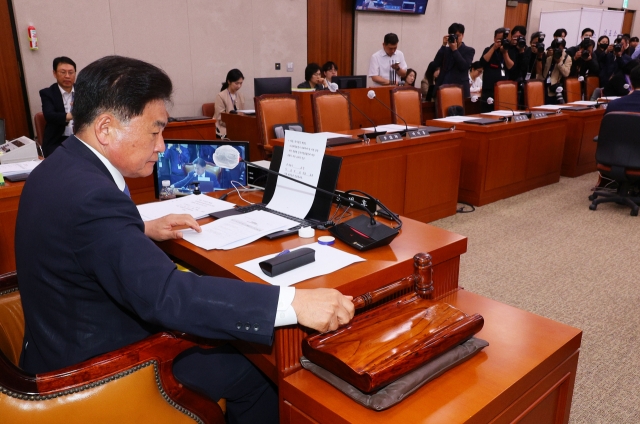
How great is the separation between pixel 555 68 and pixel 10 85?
23.0 ft

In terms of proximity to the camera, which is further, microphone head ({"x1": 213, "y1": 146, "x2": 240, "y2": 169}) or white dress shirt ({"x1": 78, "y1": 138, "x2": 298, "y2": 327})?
microphone head ({"x1": 213, "y1": 146, "x2": 240, "y2": 169})

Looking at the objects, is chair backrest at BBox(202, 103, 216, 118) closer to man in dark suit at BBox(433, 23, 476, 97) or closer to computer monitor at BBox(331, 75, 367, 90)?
computer monitor at BBox(331, 75, 367, 90)

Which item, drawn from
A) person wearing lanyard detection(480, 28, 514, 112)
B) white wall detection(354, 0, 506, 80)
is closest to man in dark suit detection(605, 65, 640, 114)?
person wearing lanyard detection(480, 28, 514, 112)

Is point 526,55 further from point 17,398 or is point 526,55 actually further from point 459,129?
point 17,398

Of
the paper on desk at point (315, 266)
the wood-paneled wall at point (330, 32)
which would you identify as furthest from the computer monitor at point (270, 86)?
the paper on desk at point (315, 266)

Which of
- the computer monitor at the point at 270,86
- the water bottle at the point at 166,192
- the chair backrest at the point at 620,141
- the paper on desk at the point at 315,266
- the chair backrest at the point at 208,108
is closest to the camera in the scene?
the paper on desk at the point at 315,266

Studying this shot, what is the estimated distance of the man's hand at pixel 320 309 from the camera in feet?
3.27

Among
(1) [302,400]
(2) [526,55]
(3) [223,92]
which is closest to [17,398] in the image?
(1) [302,400]

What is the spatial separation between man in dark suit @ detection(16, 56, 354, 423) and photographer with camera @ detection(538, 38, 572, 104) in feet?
22.8

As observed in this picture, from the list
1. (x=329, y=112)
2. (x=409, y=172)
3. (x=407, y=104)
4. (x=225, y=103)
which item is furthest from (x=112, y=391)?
(x=225, y=103)

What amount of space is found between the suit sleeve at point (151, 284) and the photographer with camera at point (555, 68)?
7007mm

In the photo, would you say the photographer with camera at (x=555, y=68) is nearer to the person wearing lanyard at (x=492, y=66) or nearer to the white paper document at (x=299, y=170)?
the person wearing lanyard at (x=492, y=66)

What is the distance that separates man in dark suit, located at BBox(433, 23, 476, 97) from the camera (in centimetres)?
588

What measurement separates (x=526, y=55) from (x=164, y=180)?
6.71 meters
